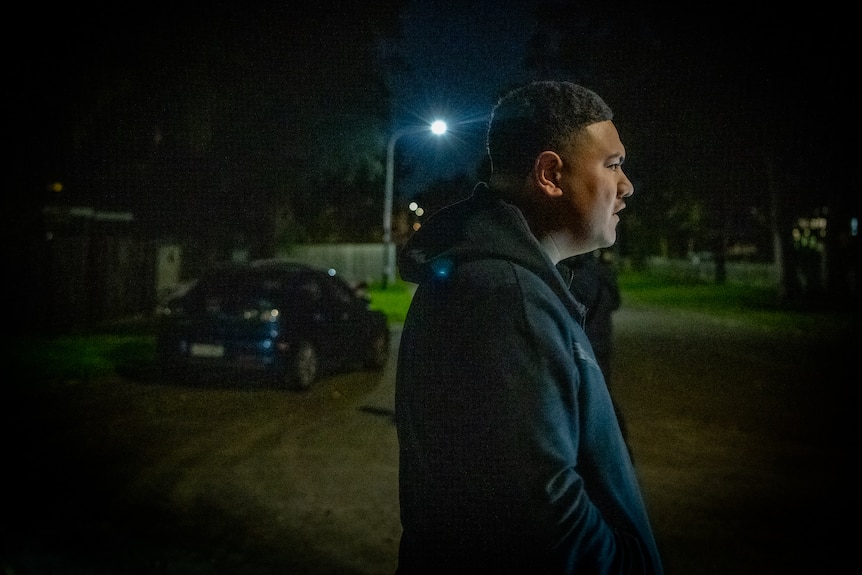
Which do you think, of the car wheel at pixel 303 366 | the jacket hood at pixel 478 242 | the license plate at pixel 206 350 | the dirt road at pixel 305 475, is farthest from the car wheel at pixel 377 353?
the jacket hood at pixel 478 242

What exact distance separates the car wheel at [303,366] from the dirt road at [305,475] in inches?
9.2

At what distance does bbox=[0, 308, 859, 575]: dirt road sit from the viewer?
4.59 meters

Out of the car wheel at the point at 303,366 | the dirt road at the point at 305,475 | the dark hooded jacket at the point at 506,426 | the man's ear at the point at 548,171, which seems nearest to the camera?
the dark hooded jacket at the point at 506,426

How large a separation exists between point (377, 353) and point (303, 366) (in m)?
2.24

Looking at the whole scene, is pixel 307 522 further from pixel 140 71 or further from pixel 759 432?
pixel 140 71

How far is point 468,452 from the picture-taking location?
1355 mm

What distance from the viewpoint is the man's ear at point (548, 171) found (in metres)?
1.55

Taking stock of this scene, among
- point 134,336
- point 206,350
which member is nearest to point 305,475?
point 206,350

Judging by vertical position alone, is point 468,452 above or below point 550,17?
below

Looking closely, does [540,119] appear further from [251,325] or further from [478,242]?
Result: [251,325]

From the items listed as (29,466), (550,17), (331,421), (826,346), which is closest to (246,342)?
(331,421)

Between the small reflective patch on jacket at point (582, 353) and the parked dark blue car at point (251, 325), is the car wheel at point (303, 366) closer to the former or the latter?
the parked dark blue car at point (251, 325)

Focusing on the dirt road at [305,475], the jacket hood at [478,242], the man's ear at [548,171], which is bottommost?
the dirt road at [305,475]

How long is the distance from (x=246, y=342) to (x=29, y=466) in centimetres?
362
